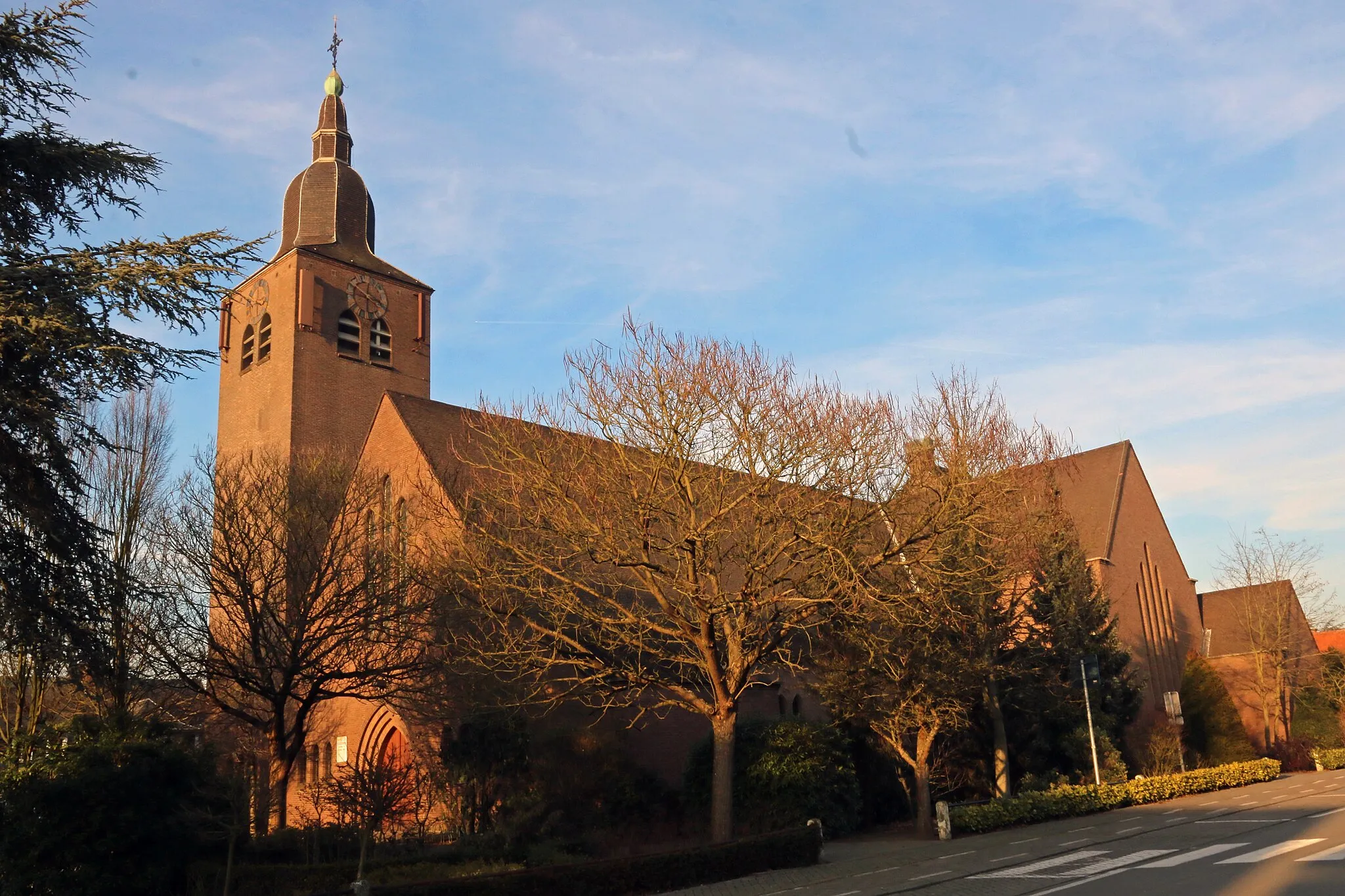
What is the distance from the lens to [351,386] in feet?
115

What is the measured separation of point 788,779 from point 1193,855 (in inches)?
306

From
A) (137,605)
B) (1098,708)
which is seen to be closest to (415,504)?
(137,605)

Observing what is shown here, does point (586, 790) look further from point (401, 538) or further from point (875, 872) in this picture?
point (875, 872)

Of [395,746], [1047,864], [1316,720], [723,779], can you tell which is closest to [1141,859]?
[1047,864]

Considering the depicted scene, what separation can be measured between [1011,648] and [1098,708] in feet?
15.5

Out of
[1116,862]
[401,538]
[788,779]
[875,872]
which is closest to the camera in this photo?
[1116,862]

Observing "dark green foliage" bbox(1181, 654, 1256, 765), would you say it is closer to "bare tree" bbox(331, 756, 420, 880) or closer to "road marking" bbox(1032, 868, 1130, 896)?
"road marking" bbox(1032, 868, 1130, 896)

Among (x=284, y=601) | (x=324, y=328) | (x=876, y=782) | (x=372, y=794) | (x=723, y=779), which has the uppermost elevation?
(x=324, y=328)

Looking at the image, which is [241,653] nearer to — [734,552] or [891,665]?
[734,552]

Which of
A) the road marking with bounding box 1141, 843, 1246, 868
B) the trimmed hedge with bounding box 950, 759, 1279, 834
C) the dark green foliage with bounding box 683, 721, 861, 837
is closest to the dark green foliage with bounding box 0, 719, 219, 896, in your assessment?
the dark green foliage with bounding box 683, 721, 861, 837

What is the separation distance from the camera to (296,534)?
70.0ft

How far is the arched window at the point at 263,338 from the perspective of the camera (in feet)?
116

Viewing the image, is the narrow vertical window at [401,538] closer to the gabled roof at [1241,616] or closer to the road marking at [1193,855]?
the road marking at [1193,855]

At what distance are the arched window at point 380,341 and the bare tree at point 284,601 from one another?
46.1 ft
